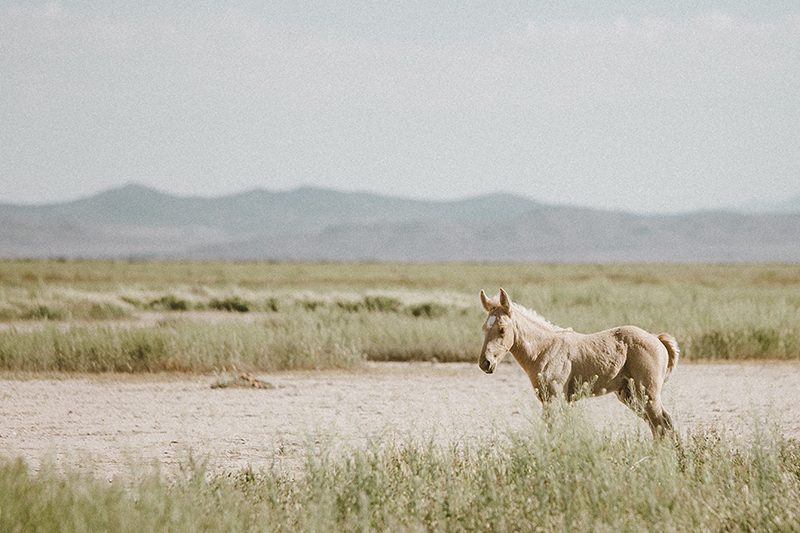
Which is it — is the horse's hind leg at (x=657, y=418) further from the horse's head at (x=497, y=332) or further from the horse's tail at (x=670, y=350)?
the horse's head at (x=497, y=332)

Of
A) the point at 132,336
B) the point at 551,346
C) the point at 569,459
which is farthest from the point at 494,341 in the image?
the point at 132,336

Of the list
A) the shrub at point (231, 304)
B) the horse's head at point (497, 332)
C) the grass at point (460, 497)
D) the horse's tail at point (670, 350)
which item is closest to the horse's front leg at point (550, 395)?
the grass at point (460, 497)

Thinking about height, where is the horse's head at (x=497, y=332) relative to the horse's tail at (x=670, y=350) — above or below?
above

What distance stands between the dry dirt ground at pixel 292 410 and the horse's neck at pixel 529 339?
0.35 metres

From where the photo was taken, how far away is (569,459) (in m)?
6.21

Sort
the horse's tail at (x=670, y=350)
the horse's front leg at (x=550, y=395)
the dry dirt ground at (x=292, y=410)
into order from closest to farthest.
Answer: the horse's front leg at (x=550, y=395) < the horse's tail at (x=670, y=350) < the dry dirt ground at (x=292, y=410)

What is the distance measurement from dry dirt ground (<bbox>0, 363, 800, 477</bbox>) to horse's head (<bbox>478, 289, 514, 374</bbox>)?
471 millimetres

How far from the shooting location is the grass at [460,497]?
17.2ft

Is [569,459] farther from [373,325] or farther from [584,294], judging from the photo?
[584,294]

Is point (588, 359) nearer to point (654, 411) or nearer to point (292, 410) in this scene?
point (654, 411)

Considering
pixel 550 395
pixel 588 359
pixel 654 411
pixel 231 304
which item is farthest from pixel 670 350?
pixel 231 304

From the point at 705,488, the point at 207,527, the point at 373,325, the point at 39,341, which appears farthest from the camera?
the point at 373,325

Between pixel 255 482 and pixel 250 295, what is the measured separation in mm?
25776

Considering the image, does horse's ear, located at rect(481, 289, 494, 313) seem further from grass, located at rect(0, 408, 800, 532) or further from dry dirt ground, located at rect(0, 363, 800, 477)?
grass, located at rect(0, 408, 800, 532)
